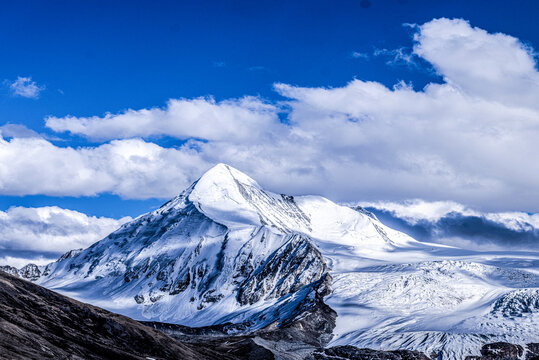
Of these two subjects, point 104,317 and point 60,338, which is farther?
point 104,317

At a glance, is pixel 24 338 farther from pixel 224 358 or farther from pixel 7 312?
pixel 224 358

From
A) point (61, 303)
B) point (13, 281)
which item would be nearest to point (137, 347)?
point (61, 303)

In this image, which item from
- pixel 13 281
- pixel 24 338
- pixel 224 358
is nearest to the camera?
pixel 24 338

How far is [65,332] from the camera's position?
146750mm

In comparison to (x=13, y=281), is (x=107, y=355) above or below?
below

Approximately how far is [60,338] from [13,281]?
110 ft

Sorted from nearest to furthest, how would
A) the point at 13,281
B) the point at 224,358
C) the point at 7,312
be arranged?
1. the point at 7,312
2. the point at 13,281
3. the point at 224,358

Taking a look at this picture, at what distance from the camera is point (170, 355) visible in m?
172

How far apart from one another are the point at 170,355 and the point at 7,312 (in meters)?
49.8

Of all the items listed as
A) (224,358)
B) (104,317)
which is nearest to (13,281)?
(104,317)

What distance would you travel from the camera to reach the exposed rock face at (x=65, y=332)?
12612cm

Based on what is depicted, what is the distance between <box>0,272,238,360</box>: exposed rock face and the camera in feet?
414

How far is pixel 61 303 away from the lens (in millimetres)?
166625

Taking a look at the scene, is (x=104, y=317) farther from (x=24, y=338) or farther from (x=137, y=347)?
(x=24, y=338)
